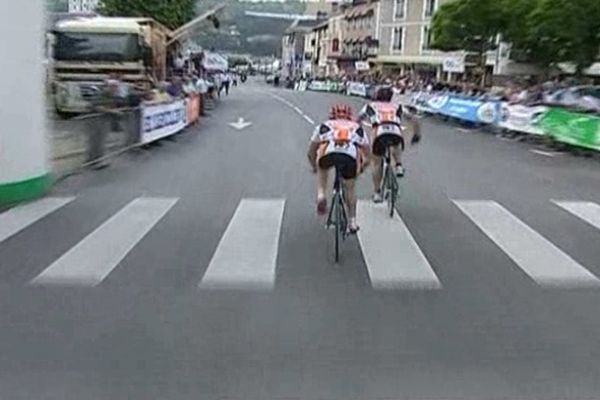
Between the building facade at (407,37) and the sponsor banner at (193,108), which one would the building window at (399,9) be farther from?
the sponsor banner at (193,108)

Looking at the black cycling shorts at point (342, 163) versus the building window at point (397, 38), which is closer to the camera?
the black cycling shorts at point (342, 163)

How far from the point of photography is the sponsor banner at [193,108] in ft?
88.2

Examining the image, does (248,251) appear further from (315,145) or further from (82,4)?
(82,4)

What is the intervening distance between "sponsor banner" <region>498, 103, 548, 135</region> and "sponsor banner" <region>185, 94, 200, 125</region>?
1015 centimetres

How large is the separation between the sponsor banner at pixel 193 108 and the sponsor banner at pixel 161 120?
1.92 metres

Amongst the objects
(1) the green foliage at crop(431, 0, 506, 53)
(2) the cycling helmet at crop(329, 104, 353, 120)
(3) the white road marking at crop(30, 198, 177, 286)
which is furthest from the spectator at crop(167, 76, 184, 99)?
(1) the green foliage at crop(431, 0, 506, 53)

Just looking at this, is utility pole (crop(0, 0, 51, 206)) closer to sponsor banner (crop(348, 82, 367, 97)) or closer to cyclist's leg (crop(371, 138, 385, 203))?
cyclist's leg (crop(371, 138, 385, 203))

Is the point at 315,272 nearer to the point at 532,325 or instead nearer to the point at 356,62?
the point at 532,325

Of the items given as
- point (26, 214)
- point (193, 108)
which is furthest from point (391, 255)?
point (193, 108)

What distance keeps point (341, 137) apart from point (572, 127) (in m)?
13.2

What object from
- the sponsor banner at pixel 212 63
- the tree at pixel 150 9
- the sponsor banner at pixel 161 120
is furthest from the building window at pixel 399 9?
the sponsor banner at pixel 161 120

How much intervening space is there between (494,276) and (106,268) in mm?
3846

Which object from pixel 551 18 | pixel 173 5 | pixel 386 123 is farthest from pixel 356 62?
pixel 386 123

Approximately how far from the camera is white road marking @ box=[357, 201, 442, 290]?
25.9 ft
